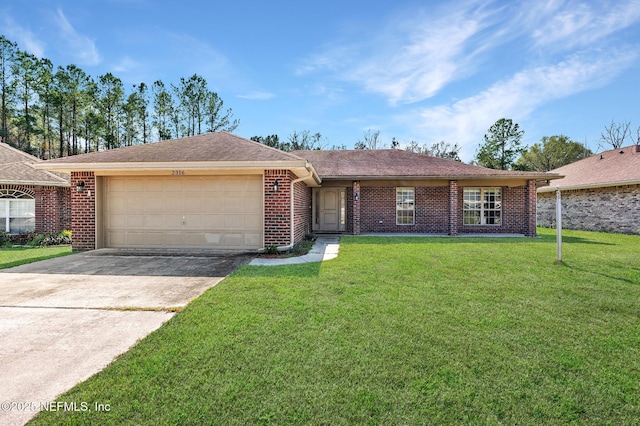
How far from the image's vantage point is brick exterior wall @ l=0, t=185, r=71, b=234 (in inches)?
484

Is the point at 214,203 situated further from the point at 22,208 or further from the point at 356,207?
the point at 22,208

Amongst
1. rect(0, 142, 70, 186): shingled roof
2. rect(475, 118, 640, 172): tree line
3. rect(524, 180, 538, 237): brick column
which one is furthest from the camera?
rect(475, 118, 640, 172): tree line

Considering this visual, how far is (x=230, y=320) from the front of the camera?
12.1 feet

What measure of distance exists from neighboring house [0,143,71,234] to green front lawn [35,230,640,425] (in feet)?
38.1

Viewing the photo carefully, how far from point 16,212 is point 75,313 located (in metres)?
11.9

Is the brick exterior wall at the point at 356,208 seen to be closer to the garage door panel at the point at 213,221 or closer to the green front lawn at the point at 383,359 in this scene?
the garage door panel at the point at 213,221

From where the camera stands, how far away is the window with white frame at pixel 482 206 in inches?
582

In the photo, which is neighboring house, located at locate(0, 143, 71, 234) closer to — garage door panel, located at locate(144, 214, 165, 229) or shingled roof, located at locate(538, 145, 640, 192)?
garage door panel, located at locate(144, 214, 165, 229)

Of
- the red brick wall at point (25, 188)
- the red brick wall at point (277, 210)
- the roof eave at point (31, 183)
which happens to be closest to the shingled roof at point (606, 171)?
the red brick wall at point (277, 210)

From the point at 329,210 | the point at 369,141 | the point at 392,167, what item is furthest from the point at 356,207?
the point at 369,141

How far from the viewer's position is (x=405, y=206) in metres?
14.8

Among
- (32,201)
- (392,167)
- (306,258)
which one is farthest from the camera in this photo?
(392,167)

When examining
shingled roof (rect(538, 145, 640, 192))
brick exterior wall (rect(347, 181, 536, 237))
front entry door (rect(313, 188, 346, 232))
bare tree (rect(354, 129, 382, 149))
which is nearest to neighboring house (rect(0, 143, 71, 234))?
front entry door (rect(313, 188, 346, 232))

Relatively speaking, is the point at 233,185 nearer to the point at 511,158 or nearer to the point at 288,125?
the point at 288,125
